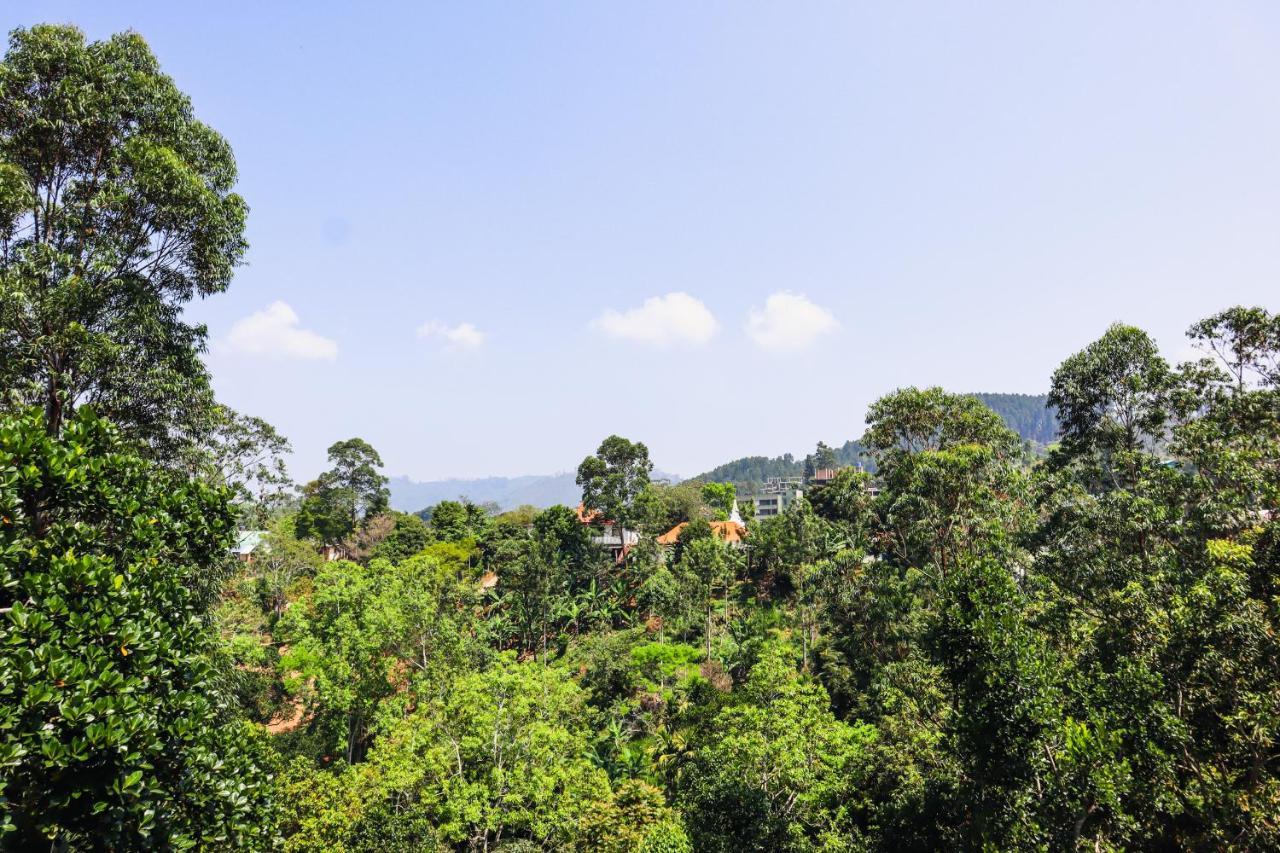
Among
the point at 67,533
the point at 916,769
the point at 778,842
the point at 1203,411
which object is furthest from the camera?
the point at 1203,411

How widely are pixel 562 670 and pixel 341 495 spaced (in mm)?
45438

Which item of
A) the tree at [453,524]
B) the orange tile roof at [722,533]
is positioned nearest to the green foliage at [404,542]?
the tree at [453,524]

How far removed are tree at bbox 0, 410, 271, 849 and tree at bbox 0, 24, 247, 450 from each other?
5.32 meters

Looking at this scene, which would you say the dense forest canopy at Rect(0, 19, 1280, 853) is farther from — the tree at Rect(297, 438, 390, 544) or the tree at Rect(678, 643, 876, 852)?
the tree at Rect(297, 438, 390, 544)

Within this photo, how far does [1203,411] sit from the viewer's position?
1902 cm

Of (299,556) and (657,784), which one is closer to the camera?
(657,784)

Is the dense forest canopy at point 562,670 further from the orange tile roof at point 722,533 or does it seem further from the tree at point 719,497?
the tree at point 719,497

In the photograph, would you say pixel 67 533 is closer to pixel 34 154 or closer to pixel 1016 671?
pixel 34 154

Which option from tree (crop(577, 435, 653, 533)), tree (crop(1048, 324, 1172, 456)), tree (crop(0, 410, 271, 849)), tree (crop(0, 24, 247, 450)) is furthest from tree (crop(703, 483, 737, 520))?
tree (crop(0, 410, 271, 849))

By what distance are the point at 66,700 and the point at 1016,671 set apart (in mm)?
11728

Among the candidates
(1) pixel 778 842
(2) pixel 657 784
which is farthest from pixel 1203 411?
(2) pixel 657 784

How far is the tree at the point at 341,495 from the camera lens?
55.3 metres

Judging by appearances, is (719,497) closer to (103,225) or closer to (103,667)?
(103,225)

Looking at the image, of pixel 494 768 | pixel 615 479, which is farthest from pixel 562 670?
pixel 615 479
